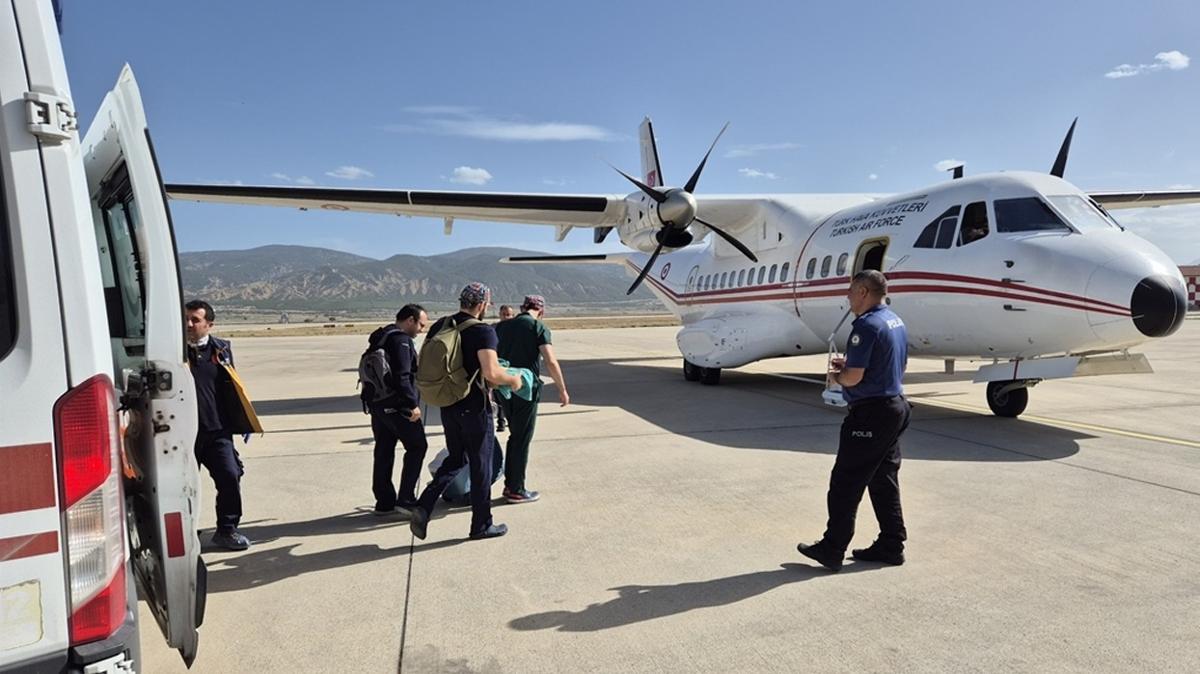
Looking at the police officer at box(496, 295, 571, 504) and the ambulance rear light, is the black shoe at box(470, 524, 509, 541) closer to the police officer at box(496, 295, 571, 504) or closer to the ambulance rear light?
the police officer at box(496, 295, 571, 504)

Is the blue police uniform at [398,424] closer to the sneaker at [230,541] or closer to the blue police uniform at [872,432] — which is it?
the sneaker at [230,541]

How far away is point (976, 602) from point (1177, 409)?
→ 8151mm

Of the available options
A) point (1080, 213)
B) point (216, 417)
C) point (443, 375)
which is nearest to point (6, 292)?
point (443, 375)

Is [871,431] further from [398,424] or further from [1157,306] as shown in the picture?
[1157,306]

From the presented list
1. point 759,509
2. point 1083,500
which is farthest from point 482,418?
point 1083,500

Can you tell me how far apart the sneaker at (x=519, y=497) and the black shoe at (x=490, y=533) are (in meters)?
0.73

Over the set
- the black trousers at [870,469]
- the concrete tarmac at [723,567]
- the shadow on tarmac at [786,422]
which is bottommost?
the shadow on tarmac at [786,422]

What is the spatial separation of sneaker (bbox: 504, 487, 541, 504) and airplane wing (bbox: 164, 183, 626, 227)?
733 centimetres

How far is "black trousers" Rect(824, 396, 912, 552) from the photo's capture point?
13.2 feet

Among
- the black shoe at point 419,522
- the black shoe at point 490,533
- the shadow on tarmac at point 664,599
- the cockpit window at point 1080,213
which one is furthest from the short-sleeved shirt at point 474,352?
the cockpit window at point 1080,213

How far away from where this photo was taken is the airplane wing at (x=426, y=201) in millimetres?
11391

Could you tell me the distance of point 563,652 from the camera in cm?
321

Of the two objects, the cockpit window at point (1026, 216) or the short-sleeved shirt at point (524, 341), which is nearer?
the short-sleeved shirt at point (524, 341)

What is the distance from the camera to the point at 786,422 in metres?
8.82
